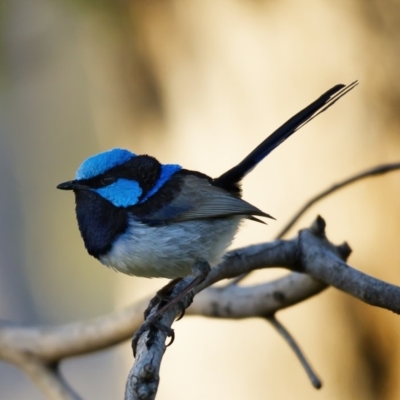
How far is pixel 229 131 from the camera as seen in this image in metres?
4.38

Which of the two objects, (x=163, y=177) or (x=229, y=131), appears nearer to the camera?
(x=163, y=177)

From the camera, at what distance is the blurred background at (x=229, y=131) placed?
399 centimetres

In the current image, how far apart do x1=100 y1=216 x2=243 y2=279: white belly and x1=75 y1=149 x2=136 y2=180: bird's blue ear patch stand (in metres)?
0.22

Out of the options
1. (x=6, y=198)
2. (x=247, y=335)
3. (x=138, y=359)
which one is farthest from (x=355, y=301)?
(x=6, y=198)

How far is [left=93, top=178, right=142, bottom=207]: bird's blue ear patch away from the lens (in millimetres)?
2580

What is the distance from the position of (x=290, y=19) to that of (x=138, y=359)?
8.92ft

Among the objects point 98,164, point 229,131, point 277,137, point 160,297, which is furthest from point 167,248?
point 229,131

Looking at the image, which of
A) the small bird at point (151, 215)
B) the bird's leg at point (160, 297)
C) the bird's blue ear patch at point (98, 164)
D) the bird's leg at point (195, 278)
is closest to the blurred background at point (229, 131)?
the small bird at point (151, 215)

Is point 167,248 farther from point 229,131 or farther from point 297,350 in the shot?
point 229,131

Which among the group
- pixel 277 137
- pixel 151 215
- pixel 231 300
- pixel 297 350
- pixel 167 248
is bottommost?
pixel 297 350

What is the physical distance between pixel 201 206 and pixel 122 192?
30cm

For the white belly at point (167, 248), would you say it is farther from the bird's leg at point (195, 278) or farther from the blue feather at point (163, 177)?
the blue feather at point (163, 177)

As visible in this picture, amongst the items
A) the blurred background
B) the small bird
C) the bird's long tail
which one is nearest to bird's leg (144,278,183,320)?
the small bird

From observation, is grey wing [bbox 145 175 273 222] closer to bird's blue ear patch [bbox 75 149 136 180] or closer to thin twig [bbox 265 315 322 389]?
bird's blue ear patch [bbox 75 149 136 180]
